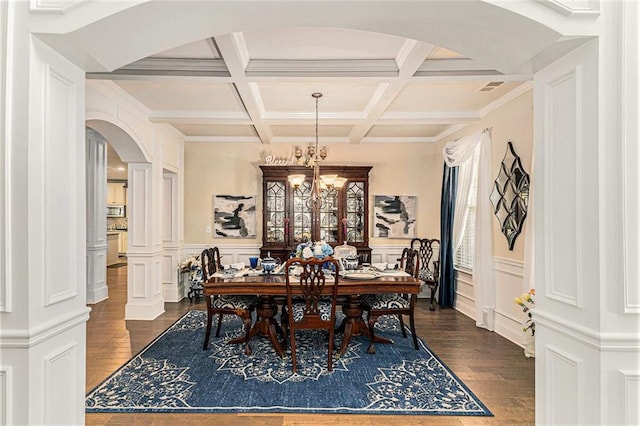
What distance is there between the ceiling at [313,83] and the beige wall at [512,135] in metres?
0.13

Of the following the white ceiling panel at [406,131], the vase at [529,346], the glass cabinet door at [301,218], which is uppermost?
the white ceiling panel at [406,131]

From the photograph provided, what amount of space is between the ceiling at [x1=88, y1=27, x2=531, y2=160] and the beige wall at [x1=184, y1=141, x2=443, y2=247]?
0.44 meters

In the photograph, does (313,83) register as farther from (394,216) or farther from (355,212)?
(394,216)

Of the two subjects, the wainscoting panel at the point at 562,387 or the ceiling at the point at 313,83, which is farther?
the ceiling at the point at 313,83

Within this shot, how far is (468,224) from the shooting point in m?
5.43

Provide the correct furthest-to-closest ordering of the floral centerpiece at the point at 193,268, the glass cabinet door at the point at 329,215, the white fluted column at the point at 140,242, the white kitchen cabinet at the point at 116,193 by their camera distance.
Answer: the white kitchen cabinet at the point at 116,193 → the glass cabinet door at the point at 329,215 → the floral centerpiece at the point at 193,268 → the white fluted column at the point at 140,242

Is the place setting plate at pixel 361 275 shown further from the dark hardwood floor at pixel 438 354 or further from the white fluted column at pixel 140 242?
the white fluted column at pixel 140 242

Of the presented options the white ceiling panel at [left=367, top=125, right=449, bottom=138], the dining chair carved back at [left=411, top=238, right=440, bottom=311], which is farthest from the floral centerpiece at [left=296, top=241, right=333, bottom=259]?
the white ceiling panel at [left=367, top=125, right=449, bottom=138]

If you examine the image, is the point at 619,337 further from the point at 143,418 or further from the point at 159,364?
the point at 159,364

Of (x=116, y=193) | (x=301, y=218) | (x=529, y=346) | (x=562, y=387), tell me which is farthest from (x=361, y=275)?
(x=116, y=193)

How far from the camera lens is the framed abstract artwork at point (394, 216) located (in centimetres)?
636

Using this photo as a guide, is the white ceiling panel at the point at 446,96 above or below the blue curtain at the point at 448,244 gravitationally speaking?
above

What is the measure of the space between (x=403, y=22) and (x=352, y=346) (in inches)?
122

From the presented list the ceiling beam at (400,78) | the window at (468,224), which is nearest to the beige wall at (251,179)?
the window at (468,224)
